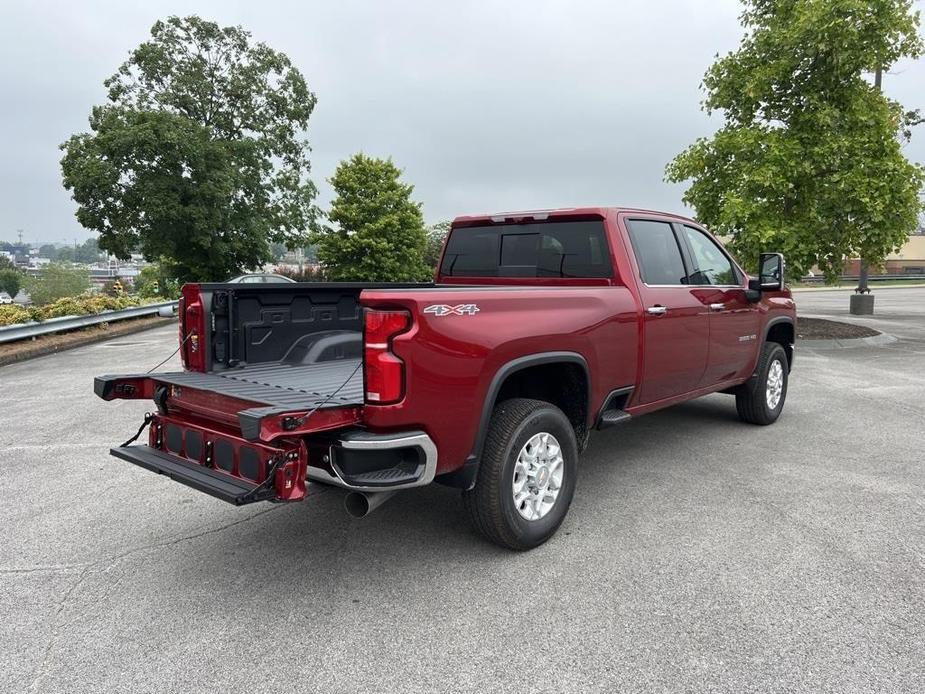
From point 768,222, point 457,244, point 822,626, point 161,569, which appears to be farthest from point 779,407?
point 768,222

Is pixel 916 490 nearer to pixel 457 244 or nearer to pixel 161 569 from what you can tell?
pixel 457 244

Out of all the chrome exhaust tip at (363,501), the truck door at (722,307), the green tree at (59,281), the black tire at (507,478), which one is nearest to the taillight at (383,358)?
the chrome exhaust tip at (363,501)

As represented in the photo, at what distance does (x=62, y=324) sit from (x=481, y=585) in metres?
14.4

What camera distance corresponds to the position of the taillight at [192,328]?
396cm

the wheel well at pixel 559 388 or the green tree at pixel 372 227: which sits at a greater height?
the green tree at pixel 372 227

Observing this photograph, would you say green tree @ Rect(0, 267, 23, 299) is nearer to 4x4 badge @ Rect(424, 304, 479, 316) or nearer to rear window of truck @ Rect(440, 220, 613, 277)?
rear window of truck @ Rect(440, 220, 613, 277)

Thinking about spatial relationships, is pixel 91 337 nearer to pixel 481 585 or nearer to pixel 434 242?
pixel 481 585

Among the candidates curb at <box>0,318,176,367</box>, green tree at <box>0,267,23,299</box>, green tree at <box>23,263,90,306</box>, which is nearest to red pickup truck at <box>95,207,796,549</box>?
curb at <box>0,318,176,367</box>

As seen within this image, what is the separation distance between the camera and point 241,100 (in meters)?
35.9

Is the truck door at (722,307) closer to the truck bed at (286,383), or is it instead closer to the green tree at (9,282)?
the truck bed at (286,383)

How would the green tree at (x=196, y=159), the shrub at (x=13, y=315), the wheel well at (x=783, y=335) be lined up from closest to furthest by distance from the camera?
1. the wheel well at (x=783, y=335)
2. the shrub at (x=13, y=315)
3. the green tree at (x=196, y=159)

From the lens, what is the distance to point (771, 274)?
19.1ft

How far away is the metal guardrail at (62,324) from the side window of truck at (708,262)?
25.6 feet

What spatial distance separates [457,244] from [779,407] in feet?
12.4
